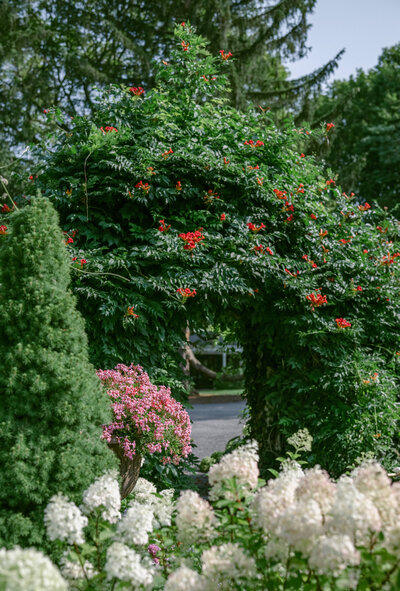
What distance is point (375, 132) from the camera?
20172 millimetres

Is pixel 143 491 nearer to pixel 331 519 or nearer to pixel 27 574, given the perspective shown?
pixel 331 519

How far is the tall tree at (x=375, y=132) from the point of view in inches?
788

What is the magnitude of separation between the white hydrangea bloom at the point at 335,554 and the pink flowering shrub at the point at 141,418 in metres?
2.13

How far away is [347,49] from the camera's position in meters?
13.3

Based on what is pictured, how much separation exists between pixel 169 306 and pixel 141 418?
1214 mm

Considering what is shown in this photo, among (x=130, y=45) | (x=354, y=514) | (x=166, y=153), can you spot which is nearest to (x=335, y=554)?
(x=354, y=514)

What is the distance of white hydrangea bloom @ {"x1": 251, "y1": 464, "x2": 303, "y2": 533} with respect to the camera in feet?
6.11

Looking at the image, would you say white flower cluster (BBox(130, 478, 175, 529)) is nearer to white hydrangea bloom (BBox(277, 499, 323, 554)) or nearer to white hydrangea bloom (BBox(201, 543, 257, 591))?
white hydrangea bloom (BBox(201, 543, 257, 591))

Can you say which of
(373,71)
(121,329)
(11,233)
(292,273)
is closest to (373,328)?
(292,273)

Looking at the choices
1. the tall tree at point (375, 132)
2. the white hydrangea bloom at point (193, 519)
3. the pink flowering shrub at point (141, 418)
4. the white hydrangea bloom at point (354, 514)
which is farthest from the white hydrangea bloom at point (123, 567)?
the tall tree at point (375, 132)

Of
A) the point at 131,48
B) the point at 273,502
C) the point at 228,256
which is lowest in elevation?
the point at 273,502

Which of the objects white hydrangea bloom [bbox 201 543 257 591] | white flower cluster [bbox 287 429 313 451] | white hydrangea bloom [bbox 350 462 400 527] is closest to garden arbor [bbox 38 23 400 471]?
white flower cluster [bbox 287 429 313 451]

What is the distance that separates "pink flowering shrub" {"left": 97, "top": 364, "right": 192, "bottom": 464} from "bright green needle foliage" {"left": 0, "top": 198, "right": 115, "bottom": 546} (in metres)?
0.66

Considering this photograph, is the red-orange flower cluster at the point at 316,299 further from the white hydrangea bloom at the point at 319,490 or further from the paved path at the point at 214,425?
the paved path at the point at 214,425
